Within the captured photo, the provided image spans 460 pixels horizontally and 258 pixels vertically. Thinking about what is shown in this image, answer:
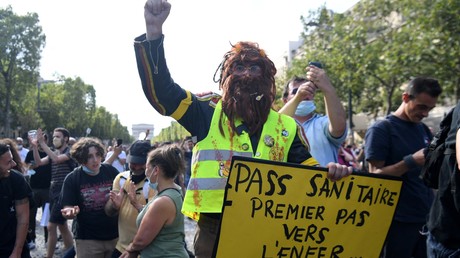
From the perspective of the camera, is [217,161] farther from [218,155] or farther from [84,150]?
[84,150]

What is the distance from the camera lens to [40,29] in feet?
156

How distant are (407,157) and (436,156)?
1.18 meters

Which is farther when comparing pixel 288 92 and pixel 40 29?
pixel 40 29

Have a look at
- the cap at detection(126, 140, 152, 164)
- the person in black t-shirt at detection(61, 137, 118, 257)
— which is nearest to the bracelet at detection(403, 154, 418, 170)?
the cap at detection(126, 140, 152, 164)

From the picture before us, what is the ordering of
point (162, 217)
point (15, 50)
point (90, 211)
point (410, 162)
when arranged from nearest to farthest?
point (162, 217) < point (410, 162) < point (90, 211) < point (15, 50)

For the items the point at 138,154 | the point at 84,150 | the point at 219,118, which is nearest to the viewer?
the point at 219,118

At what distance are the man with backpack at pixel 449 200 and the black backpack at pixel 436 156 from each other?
3 centimetres

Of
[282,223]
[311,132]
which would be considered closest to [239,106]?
[282,223]

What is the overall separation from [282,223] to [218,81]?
2.77 ft

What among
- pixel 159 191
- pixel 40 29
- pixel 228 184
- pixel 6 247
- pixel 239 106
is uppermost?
pixel 40 29

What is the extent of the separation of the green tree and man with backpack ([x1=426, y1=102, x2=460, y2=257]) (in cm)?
4579

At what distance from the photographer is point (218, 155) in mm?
2584

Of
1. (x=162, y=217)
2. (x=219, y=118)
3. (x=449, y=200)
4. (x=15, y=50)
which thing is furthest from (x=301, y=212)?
(x=15, y=50)

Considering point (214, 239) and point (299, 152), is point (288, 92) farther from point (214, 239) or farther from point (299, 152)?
point (214, 239)
